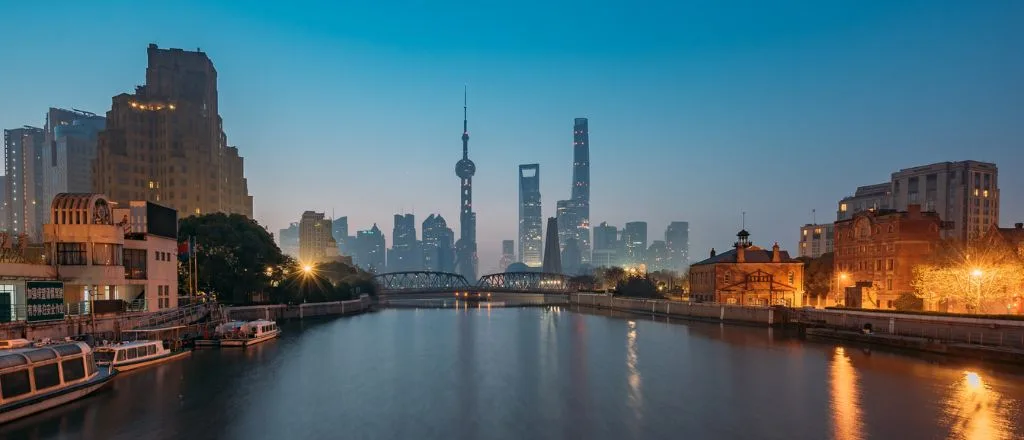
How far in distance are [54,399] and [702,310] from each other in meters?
79.4

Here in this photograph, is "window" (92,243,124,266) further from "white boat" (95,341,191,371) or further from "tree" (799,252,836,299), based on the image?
"tree" (799,252,836,299)

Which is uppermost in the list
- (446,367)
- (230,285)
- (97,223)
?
(97,223)

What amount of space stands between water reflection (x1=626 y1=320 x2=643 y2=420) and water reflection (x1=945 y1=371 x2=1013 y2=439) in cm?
1500

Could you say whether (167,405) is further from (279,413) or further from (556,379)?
(556,379)

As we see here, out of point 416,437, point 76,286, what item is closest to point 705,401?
point 416,437

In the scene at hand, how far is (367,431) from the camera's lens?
28516 mm

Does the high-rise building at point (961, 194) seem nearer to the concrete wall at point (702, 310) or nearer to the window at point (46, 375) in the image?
Result: the concrete wall at point (702, 310)

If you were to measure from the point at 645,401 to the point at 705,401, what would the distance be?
3.64m

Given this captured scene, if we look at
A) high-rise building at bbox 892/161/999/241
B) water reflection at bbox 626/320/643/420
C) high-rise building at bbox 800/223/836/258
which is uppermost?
high-rise building at bbox 892/161/999/241

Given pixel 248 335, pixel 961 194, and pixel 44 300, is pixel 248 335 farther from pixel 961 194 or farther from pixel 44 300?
pixel 961 194

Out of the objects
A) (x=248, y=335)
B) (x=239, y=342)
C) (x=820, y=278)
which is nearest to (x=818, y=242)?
(x=820, y=278)

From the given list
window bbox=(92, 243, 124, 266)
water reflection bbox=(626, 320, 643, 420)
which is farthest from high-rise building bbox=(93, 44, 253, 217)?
water reflection bbox=(626, 320, 643, 420)

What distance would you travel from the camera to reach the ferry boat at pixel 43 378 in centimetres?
2772

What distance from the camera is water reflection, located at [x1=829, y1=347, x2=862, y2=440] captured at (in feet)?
92.7
